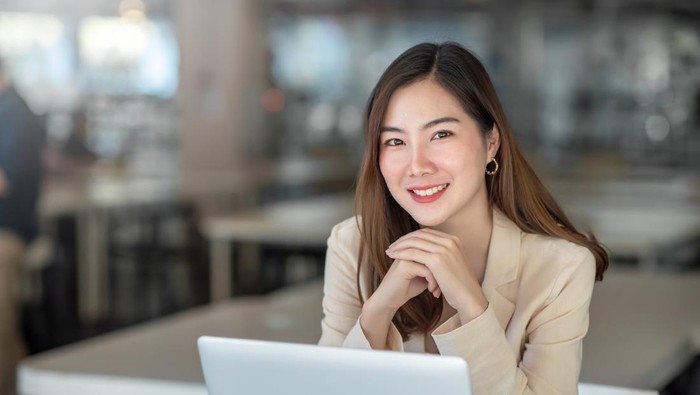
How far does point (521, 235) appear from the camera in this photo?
63.8 inches

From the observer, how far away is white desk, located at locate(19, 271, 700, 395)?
2174mm

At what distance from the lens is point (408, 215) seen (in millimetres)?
1642

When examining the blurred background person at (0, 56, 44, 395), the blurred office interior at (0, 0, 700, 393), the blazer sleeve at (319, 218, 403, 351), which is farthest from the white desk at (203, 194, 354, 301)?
the blazer sleeve at (319, 218, 403, 351)

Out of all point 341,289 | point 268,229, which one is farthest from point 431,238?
point 268,229

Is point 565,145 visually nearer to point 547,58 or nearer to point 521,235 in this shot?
point 547,58

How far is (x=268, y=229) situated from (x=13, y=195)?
3.83ft

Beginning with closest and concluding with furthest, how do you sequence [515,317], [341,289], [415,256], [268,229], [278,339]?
[415,256]
[515,317]
[341,289]
[278,339]
[268,229]

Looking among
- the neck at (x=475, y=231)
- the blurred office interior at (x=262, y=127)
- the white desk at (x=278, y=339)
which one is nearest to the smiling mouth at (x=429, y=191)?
the neck at (x=475, y=231)

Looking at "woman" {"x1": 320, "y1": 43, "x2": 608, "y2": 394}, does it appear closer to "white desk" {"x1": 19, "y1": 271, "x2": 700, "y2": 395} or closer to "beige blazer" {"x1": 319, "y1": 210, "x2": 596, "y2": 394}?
"beige blazer" {"x1": 319, "y1": 210, "x2": 596, "y2": 394}

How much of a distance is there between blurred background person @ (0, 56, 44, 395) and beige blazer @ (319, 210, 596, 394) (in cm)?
334

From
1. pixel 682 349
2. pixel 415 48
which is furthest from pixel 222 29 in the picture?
pixel 415 48

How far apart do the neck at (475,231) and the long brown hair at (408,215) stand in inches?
1.2

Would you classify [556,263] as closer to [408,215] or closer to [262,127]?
[408,215]

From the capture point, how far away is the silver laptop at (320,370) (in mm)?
1152
